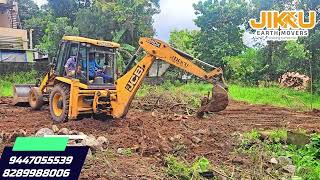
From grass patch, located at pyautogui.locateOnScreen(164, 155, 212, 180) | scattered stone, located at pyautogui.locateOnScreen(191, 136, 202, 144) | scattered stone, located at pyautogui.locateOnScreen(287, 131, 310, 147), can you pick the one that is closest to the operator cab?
scattered stone, located at pyautogui.locateOnScreen(191, 136, 202, 144)

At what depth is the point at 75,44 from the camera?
10.4 m

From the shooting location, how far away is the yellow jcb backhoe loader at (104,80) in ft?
33.2

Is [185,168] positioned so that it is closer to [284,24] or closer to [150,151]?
[150,151]

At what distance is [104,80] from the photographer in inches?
417

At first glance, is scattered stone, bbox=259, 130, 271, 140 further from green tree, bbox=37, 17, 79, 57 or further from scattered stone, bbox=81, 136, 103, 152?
green tree, bbox=37, 17, 79, 57

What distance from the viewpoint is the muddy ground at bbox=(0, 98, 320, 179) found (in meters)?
6.07

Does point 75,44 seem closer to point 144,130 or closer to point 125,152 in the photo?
point 144,130

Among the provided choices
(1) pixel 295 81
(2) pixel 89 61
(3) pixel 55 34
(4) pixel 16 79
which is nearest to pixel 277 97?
(1) pixel 295 81

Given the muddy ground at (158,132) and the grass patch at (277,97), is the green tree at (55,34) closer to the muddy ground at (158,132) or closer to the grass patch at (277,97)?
the grass patch at (277,97)

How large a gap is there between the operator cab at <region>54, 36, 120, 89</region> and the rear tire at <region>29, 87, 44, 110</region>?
1542mm

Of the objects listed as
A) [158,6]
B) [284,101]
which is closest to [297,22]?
[284,101]

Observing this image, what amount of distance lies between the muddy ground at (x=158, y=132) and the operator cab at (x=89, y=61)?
3.17 ft

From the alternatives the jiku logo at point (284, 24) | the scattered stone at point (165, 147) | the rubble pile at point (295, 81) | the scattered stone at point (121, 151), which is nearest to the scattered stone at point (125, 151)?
the scattered stone at point (121, 151)

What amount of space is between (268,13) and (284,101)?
16.9ft
